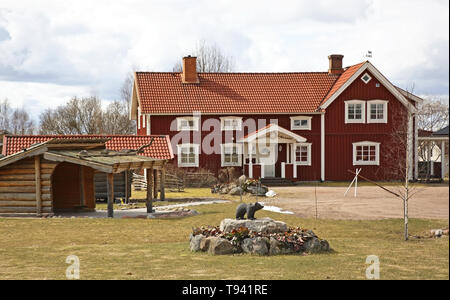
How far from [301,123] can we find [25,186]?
20.8m

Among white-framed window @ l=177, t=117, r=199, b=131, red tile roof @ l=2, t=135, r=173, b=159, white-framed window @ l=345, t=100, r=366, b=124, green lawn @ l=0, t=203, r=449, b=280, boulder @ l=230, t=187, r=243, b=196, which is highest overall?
white-framed window @ l=345, t=100, r=366, b=124

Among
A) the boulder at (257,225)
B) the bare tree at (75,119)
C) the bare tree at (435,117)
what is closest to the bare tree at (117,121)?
the bare tree at (75,119)

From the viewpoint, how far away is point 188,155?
36438mm

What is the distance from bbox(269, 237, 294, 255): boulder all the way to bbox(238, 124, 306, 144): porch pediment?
2269cm

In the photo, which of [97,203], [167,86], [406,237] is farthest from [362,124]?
[406,237]

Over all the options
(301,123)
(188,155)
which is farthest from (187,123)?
(301,123)

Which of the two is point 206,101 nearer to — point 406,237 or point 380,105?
point 380,105

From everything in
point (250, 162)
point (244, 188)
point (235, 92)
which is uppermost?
point (235, 92)

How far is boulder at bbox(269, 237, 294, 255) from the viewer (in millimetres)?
12930

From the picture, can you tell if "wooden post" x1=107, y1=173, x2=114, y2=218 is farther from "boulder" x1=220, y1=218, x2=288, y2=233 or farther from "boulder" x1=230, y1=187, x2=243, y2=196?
"boulder" x1=230, y1=187, x2=243, y2=196

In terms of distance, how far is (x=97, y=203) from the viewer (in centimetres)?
2561

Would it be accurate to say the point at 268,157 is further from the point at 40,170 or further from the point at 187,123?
A: the point at 40,170

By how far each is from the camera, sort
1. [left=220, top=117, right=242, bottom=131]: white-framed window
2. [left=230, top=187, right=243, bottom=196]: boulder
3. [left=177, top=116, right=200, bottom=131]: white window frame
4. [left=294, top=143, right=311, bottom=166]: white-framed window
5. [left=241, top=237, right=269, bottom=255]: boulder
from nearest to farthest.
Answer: [left=241, top=237, right=269, bottom=255]: boulder
[left=230, top=187, right=243, bottom=196]: boulder
[left=177, top=116, right=200, bottom=131]: white window frame
[left=220, top=117, right=242, bottom=131]: white-framed window
[left=294, top=143, right=311, bottom=166]: white-framed window

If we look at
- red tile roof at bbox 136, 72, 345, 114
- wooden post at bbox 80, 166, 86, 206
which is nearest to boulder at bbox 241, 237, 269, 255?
wooden post at bbox 80, 166, 86, 206
